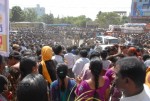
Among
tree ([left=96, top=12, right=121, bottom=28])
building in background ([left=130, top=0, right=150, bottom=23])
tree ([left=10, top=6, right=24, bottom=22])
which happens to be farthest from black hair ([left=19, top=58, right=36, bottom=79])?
tree ([left=96, top=12, right=121, bottom=28])

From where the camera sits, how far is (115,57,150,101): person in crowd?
6.91 ft

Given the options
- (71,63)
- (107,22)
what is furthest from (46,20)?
(71,63)

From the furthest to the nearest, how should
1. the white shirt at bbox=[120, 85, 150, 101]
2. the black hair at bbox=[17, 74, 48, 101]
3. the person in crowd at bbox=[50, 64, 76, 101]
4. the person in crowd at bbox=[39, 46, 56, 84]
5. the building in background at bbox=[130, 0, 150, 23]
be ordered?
the building in background at bbox=[130, 0, 150, 23]
the person in crowd at bbox=[39, 46, 56, 84]
the person in crowd at bbox=[50, 64, 76, 101]
the white shirt at bbox=[120, 85, 150, 101]
the black hair at bbox=[17, 74, 48, 101]

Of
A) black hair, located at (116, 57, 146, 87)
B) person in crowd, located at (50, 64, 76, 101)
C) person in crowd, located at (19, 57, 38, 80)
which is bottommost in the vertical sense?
person in crowd, located at (50, 64, 76, 101)

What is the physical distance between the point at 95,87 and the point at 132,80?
1.68 m

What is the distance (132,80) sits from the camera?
212 centimetres

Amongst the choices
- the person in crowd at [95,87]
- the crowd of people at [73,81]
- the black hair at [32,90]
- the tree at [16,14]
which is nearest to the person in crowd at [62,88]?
the crowd of people at [73,81]

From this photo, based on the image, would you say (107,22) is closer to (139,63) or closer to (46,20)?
(46,20)

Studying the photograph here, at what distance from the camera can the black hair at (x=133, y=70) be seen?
212 cm

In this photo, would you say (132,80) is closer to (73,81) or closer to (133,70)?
(133,70)

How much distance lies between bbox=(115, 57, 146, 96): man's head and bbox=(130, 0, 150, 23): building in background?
221 feet

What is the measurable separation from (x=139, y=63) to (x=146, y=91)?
0.72 ft

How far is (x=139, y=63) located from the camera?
2.20 m

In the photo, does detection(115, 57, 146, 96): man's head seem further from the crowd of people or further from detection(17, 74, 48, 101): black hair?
detection(17, 74, 48, 101): black hair
